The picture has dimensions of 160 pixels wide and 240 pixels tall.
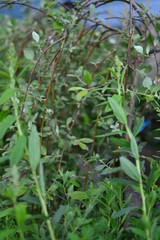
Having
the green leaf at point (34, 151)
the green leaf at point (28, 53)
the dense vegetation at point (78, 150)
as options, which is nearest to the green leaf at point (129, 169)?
the dense vegetation at point (78, 150)

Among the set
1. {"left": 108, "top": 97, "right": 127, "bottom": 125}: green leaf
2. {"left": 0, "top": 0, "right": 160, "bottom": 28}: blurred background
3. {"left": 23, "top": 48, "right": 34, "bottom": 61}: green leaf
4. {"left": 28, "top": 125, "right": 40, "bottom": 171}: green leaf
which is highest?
{"left": 0, "top": 0, "right": 160, "bottom": 28}: blurred background

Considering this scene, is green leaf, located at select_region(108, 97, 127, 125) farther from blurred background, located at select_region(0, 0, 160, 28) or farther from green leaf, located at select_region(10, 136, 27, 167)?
blurred background, located at select_region(0, 0, 160, 28)

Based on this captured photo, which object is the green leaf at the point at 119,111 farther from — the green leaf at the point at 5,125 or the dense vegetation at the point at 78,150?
the green leaf at the point at 5,125

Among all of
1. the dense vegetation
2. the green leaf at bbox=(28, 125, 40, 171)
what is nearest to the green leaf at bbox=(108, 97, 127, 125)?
the dense vegetation

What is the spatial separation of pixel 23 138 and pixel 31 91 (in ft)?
1.80

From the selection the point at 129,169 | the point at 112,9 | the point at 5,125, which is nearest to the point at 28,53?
the point at 5,125

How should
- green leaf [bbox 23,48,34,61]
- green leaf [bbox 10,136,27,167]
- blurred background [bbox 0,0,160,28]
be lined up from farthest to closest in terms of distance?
blurred background [bbox 0,0,160,28] → green leaf [bbox 23,48,34,61] → green leaf [bbox 10,136,27,167]

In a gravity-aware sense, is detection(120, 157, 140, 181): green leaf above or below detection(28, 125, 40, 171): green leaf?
below

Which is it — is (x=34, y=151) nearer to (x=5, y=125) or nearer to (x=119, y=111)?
(x=5, y=125)

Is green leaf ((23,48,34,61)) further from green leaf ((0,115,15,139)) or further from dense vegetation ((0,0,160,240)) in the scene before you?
green leaf ((0,115,15,139))

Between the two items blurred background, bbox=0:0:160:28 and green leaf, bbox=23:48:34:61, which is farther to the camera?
blurred background, bbox=0:0:160:28

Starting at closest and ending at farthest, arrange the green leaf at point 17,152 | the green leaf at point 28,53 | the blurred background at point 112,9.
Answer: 1. the green leaf at point 17,152
2. the green leaf at point 28,53
3. the blurred background at point 112,9

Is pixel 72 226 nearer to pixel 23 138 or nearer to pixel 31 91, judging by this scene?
pixel 23 138

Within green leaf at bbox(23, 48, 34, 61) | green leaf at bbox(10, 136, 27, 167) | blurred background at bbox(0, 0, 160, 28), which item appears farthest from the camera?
blurred background at bbox(0, 0, 160, 28)
